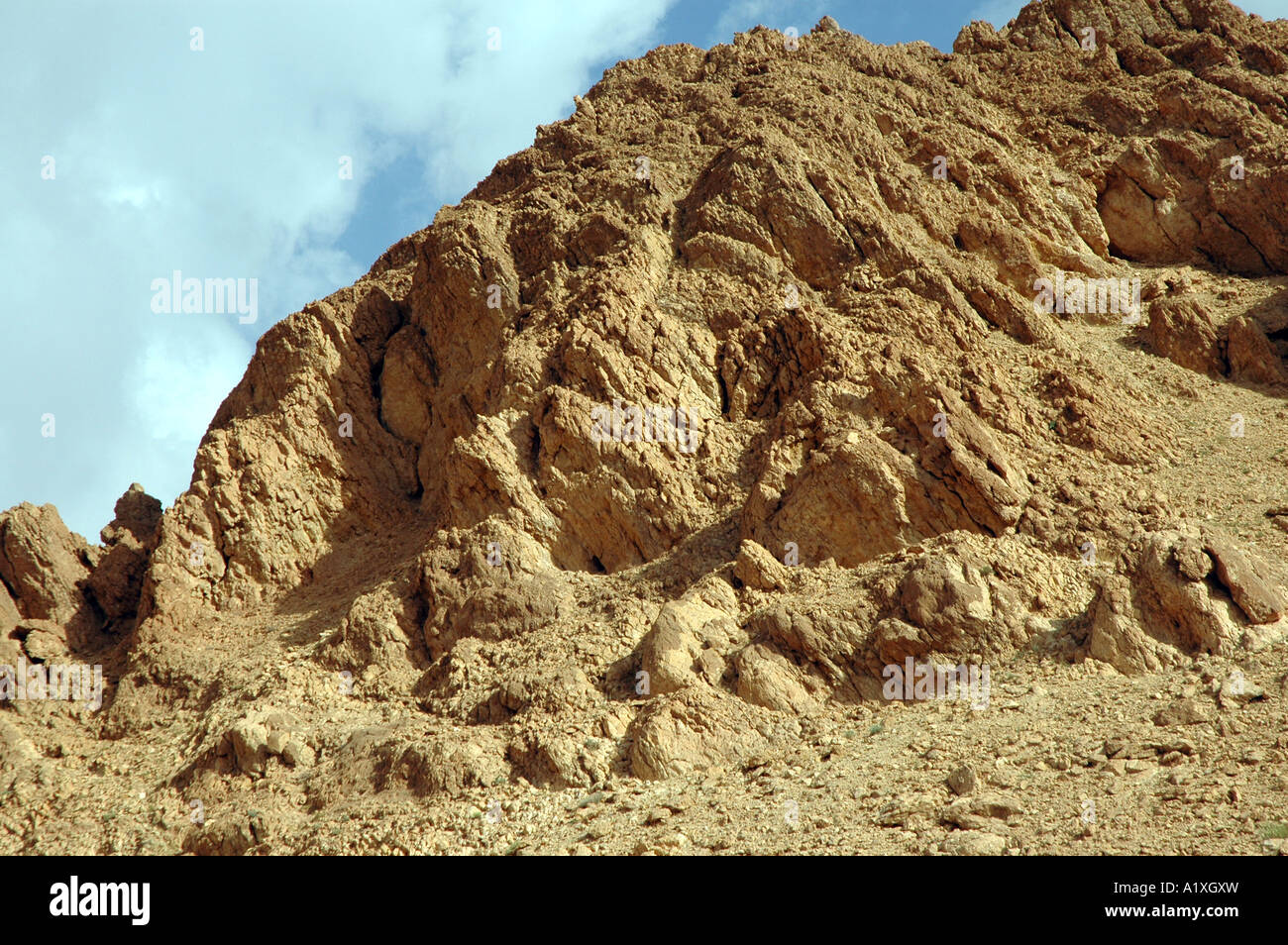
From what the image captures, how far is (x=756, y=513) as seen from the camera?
23.6 metres

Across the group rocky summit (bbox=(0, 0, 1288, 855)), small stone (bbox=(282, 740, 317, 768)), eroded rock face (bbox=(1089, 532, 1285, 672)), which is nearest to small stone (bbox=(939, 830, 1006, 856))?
rocky summit (bbox=(0, 0, 1288, 855))

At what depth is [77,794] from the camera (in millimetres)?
22156

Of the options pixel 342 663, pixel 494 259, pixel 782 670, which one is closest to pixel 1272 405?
pixel 782 670

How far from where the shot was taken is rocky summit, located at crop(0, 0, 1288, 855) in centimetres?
1784

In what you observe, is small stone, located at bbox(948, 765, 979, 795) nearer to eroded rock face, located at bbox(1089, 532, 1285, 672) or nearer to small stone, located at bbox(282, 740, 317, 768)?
eroded rock face, located at bbox(1089, 532, 1285, 672)

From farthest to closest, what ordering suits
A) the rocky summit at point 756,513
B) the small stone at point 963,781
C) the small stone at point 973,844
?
the rocky summit at point 756,513 → the small stone at point 963,781 → the small stone at point 973,844

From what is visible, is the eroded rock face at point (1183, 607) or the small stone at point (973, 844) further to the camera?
the eroded rock face at point (1183, 607)

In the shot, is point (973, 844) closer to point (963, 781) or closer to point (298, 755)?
point (963, 781)

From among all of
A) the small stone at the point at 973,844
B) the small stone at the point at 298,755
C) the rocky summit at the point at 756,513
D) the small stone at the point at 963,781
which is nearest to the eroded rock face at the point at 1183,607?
the rocky summit at the point at 756,513

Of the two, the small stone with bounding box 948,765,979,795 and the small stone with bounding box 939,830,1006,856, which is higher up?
the small stone with bounding box 948,765,979,795

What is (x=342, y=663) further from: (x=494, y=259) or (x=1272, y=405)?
(x=1272, y=405)

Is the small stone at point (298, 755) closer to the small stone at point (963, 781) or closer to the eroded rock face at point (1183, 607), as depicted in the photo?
the small stone at point (963, 781)

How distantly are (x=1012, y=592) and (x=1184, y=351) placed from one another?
41.5ft

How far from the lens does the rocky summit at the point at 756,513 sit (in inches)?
703
